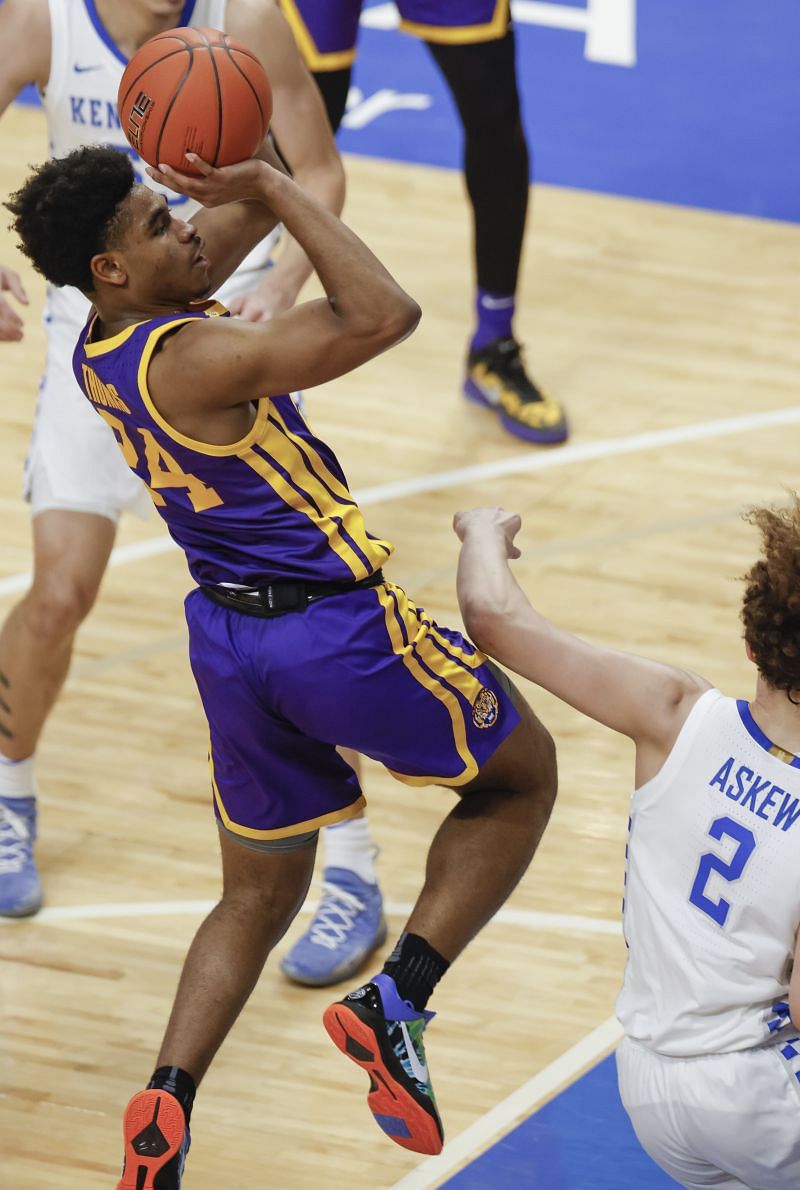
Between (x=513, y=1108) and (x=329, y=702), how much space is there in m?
1.15

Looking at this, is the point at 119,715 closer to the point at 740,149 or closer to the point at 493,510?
the point at 493,510

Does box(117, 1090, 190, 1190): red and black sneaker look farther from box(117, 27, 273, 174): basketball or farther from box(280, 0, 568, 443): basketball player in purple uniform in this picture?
box(280, 0, 568, 443): basketball player in purple uniform

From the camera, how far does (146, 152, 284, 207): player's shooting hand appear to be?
3.38 m

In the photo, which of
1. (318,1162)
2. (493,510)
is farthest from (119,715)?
(493,510)

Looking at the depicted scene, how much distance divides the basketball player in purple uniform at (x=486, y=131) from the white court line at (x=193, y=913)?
277 cm

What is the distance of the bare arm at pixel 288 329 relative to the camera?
3.35 m

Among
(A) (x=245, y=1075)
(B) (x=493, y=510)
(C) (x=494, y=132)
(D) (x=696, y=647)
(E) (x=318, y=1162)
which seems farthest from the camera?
(C) (x=494, y=132)

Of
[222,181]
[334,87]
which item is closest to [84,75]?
[222,181]

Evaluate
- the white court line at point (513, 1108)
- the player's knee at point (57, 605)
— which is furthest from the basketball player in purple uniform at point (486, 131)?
the white court line at point (513, 1108)

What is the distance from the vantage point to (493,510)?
3633 mm

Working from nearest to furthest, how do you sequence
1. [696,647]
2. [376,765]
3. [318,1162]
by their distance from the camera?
[318,1162]
[376,765]
[696,647]

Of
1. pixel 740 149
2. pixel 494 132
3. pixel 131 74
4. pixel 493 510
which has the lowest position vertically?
pixel 740 149

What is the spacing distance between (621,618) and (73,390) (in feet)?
6.79

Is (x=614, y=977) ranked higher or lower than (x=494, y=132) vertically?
lower
